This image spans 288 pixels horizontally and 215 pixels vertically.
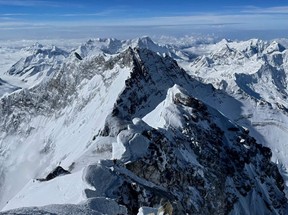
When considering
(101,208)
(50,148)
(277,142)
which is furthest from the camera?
(277,142)

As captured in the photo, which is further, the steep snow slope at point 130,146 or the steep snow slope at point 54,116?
the steep snow slope at point 54,116

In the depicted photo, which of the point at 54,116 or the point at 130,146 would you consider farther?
the point at 54,116

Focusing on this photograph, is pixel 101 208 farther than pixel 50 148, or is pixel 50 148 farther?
pixel 50 148

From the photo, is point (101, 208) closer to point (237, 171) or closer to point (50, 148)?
point (237, 171)

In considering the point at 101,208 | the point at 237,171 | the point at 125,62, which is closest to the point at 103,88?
the point at 125,62

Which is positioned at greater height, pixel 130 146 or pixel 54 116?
pixel 130 146

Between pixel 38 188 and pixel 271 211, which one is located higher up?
pixel 38 188

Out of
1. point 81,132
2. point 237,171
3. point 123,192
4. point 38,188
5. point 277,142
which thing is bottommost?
point 277,142

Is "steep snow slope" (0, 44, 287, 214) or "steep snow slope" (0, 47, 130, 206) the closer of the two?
"steep snow slope" (0, 44, 287, 214)
